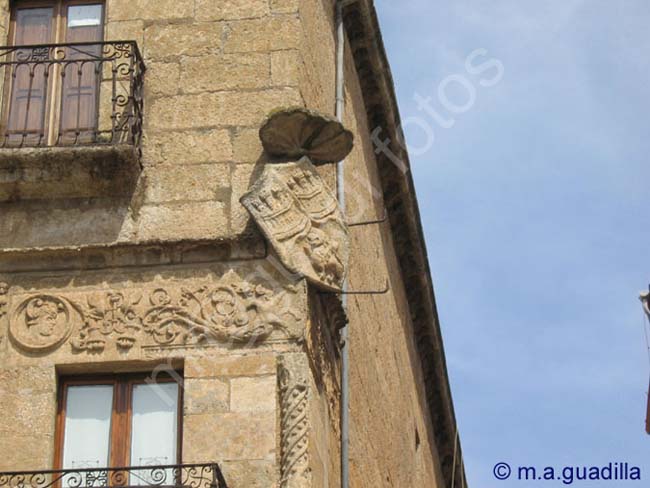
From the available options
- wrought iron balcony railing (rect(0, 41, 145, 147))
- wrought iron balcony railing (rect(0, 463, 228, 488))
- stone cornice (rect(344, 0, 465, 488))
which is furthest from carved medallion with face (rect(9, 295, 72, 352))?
stone cornice (rect(344, 0, 465, 488))

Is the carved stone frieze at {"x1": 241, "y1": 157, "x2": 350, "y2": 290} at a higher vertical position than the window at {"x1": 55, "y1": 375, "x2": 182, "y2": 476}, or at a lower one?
higher

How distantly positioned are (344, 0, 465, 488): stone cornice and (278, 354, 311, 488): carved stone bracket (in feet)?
16.2

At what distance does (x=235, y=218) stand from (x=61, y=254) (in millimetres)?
1295

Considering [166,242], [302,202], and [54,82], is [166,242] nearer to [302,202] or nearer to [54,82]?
[302,202]

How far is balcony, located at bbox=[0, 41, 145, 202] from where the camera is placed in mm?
13195

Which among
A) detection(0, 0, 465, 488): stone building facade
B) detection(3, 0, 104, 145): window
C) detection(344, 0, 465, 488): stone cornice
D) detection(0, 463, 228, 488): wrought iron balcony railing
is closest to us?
detection(0, 463, 228, 488): wrought iron balcony railing

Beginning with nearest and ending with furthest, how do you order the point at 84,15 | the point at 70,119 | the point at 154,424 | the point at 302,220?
the point at 154,424, the point at 302,220, the point at 70,119, the point at 84,15

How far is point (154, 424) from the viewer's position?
12617 millimetres

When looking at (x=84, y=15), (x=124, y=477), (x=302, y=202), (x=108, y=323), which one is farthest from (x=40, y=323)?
(x=84, y=15)

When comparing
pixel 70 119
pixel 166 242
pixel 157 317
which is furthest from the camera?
pixel 70 119

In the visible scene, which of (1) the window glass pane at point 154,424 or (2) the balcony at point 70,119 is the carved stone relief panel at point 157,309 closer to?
(1) the window glass pane at point 154,424

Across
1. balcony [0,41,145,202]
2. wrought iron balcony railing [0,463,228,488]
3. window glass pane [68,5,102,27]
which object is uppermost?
window glass pane [68,5,102,27]

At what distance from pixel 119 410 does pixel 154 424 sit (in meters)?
0.28

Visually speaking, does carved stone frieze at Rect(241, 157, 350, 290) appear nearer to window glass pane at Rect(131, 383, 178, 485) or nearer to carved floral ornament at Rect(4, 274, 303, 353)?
carved floral ornament at Rect(4, 274, 303, 353)
